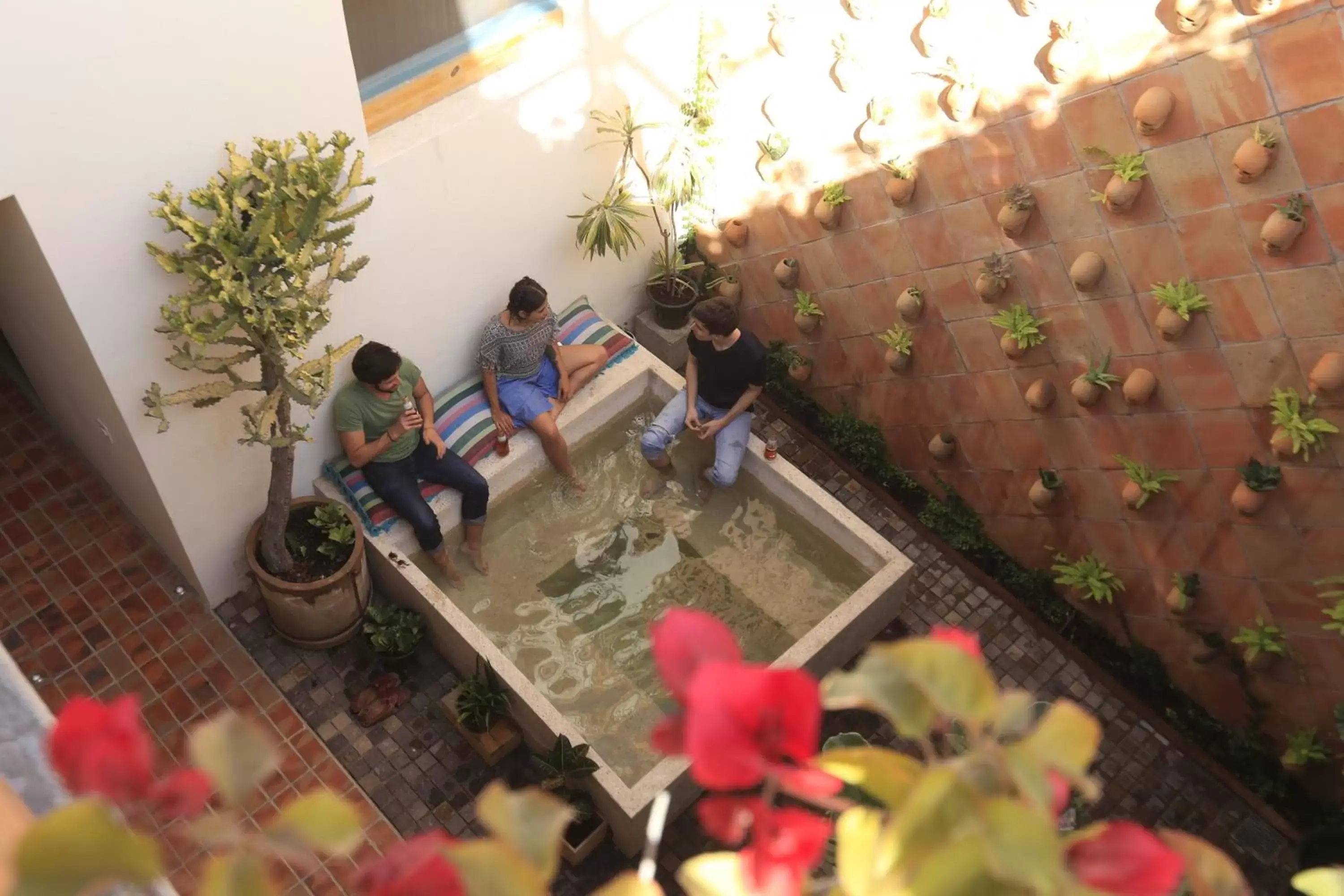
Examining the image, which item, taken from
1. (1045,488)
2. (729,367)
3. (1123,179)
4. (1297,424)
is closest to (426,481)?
(729,367)

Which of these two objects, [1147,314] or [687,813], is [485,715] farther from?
[1147,314]

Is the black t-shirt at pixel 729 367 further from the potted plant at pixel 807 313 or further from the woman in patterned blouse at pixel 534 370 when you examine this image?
the woman in patterned blouse at pixel 534 370

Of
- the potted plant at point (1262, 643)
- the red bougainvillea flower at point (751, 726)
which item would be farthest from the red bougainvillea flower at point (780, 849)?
the potted plant at point (1262, 643)

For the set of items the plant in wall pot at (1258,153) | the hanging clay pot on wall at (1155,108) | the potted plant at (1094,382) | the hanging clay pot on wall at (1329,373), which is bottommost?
the potted plant at (1094,382)

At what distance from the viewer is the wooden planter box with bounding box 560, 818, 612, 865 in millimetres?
4762

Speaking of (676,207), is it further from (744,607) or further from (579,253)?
(744,607)

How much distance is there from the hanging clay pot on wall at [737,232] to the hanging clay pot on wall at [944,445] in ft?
4.88

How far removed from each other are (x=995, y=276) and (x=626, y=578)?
218 cm

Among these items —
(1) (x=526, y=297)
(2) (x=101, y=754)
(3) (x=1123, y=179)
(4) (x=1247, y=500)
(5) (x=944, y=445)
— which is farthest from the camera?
(5) (x=944, y=445)

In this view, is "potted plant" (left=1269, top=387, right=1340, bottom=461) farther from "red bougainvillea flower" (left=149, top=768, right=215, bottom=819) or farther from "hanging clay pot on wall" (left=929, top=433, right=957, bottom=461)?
"red bougainvillea flower" (left=149, top=768, right=215, bottom=819)

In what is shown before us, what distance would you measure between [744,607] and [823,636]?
1.61 feet

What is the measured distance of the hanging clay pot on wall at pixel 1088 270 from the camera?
4.83 meters

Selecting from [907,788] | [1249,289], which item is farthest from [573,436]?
[907,788]

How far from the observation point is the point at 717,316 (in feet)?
18.0
